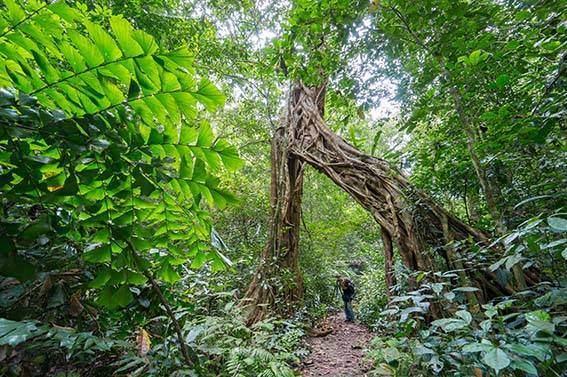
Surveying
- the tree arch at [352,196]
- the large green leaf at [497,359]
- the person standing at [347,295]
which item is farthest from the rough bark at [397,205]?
the person standing at [347,295]

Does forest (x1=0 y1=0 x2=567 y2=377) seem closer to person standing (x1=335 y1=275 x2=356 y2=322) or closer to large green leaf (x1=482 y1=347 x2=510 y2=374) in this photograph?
large green leaf (x1=482 y1=347 x2=510 y2=374)

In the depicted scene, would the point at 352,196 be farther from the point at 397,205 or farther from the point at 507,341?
the point at 507,341

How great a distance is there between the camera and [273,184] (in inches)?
188

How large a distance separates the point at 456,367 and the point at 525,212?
1.40 metres

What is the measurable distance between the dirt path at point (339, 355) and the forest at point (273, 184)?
0.04 m

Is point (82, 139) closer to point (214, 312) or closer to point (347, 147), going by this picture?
point (214, 312)

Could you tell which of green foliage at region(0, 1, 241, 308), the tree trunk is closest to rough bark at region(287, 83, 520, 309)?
the tree trunk

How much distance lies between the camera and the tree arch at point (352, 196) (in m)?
2.69

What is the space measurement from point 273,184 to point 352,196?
1563 millimetres

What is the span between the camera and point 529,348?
1008 mm

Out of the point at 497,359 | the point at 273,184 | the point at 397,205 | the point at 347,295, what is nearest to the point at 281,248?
the point at 273,184

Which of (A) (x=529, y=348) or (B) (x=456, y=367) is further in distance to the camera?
(B) (x=456, y=367)

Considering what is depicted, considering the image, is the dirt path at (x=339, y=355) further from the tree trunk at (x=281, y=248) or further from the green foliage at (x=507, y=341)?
the green foliage at (x=507, y=341)

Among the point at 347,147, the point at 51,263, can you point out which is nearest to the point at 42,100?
the point at 51,263
